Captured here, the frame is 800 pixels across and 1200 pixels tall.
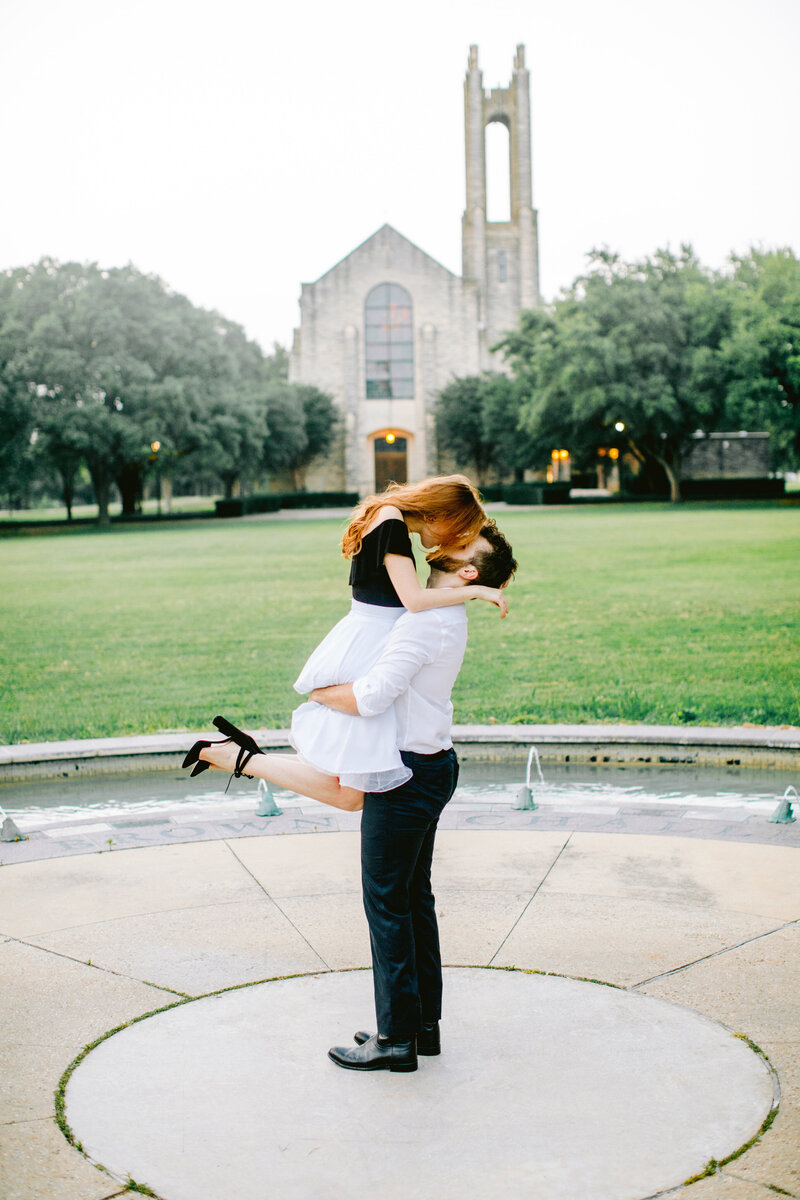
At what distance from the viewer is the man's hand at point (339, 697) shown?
3045 millimetres

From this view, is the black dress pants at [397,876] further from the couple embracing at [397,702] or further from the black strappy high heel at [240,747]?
the black strappy high heel at [240,747]

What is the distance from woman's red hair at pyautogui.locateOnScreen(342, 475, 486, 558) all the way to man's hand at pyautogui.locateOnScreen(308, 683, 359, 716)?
37cm


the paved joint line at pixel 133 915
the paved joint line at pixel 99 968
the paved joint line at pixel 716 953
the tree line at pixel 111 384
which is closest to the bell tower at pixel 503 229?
the tree line at pixel 111 384

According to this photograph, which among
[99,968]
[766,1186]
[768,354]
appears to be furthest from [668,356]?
[766,1186]

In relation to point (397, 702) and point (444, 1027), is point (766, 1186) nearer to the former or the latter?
point (444, 1027)

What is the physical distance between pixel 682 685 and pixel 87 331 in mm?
41284

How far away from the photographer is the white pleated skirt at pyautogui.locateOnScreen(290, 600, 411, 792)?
302 cm

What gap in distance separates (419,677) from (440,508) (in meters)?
0.46

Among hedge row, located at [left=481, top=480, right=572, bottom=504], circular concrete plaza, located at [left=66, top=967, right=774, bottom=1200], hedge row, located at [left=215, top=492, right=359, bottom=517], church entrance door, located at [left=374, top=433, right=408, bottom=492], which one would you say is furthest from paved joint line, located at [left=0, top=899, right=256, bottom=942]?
church entrance door, located at [left=374, top=433, right=408, bottom=492]

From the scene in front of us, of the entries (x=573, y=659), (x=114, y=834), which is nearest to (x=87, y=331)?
(x=573, y=659)

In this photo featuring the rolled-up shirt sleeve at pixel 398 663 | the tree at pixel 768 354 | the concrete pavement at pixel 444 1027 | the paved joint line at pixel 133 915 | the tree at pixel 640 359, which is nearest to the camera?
the concrete pavement at pixel 444 1027

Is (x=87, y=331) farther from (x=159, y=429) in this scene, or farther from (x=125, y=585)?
(x=125, y=585)

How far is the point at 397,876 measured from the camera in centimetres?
308

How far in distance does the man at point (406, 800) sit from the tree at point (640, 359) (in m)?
42.8
